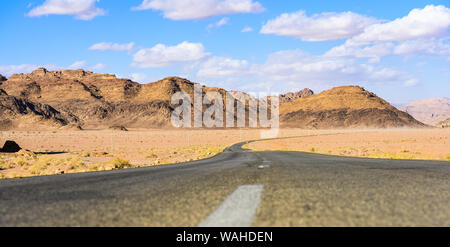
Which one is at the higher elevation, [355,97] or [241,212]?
[355,97]

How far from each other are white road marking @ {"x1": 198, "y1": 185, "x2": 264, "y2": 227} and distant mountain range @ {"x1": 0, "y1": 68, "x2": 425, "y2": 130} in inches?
5078

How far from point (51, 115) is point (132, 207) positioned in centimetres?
14599

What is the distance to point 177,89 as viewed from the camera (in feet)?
591

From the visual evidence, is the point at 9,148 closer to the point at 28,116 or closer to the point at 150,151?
the point at 150,151

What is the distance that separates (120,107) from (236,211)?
156 meters

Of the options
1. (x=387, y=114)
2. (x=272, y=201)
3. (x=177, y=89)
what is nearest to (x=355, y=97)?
(x=387, y=114)

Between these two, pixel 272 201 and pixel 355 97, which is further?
pixel 355 97

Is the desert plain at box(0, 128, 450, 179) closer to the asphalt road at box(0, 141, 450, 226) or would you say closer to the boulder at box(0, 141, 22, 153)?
the boulder at box(0, 141, 22, 153)

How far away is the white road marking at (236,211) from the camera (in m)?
2.50

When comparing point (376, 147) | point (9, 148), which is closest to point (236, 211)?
point (9, 148)

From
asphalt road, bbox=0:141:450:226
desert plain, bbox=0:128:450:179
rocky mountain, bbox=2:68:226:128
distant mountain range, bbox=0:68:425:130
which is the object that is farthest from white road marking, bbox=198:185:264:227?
rocky mountain, bbox=2:68:226:128

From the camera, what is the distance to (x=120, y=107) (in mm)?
152875
